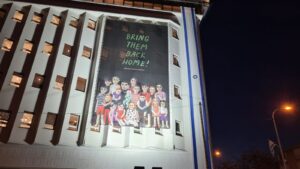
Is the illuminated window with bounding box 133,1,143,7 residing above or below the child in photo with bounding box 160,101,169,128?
above

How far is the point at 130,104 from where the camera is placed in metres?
22.0

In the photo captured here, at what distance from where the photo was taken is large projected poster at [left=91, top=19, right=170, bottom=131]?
70.4ft

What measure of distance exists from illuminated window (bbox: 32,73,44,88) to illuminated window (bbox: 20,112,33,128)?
8.42 ft

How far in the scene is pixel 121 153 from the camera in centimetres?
2122

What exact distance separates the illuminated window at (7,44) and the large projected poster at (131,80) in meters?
8.05

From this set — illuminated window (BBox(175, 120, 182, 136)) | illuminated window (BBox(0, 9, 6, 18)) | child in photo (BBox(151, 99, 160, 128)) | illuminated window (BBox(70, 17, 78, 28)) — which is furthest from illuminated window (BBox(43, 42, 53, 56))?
illuminated window (BBox(175, 120, 182, 136))

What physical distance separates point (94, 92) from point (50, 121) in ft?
13.6

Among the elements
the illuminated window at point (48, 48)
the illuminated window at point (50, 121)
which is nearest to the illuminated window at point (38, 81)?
the illuminated window at point (48, 48)

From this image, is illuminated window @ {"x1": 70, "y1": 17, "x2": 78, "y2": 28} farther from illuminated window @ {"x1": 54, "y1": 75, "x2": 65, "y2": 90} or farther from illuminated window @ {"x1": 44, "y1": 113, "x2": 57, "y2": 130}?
illuminated window @ {"x1": 44, "y1": 113, "x2": 57, "y2": 130}

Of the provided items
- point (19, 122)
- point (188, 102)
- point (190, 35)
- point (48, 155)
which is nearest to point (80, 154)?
point (48, 155)

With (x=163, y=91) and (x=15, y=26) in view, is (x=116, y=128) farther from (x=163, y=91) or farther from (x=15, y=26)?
(x=15, y=26)

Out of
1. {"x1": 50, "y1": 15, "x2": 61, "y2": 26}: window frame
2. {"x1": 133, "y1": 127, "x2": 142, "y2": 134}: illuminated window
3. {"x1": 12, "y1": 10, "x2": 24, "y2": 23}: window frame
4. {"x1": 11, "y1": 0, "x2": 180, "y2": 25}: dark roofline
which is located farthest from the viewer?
{"x1": 11, "y1": 0, "x2": 180, "y2": 25}: dark roofline

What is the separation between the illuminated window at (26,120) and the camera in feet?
67.6

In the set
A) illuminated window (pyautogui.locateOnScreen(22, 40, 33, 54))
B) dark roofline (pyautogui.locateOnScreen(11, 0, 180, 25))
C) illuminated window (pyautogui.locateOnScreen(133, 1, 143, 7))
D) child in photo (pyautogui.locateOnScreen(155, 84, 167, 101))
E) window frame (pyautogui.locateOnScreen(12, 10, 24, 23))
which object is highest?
illuminated window (pyautogui.locateOnScreen(133, 1, 143, 7))
